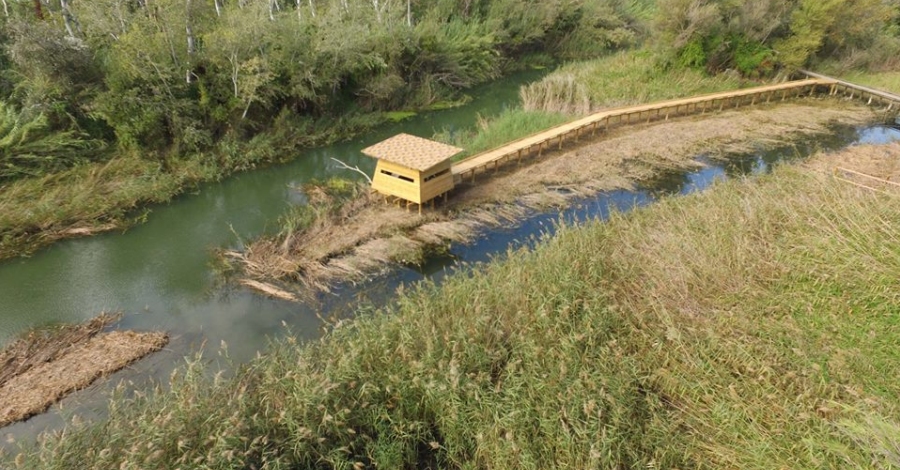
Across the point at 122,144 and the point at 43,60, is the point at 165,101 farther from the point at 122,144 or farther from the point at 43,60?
the point at 43,60

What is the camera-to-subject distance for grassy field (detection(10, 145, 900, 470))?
17.5 feet

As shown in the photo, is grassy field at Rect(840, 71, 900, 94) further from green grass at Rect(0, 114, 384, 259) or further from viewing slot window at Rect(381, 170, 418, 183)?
green grass at Rect(0, 114, 384, 259)

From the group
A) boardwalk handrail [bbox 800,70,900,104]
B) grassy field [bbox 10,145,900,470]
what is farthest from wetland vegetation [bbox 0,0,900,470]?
boardwalk handrail [bbox 800,70,900,104]

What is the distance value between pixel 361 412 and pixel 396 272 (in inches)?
208

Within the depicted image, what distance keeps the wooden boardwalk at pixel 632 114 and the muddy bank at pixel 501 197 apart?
472 millimetres

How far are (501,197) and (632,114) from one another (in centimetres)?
940

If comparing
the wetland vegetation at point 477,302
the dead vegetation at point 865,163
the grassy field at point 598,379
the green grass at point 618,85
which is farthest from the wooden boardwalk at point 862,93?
the grassy field at point 598,379

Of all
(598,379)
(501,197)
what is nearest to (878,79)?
(501,197)

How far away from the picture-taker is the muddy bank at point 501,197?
11.3 m

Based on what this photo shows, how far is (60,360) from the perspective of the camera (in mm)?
8672

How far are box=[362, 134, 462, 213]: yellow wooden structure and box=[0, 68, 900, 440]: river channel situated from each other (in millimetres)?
1765

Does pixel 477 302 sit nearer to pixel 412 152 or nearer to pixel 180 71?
pixel 412 152

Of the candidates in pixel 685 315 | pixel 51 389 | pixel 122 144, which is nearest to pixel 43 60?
pixel 122 144

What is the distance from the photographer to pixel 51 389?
8.09 metres
